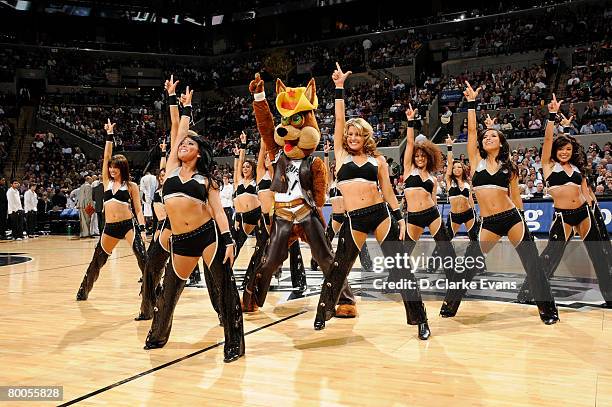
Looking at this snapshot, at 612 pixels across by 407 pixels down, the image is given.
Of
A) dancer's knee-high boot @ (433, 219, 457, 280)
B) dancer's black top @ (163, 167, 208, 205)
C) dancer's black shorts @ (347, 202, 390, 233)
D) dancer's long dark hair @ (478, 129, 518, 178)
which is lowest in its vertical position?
dancer's knee-high boot @ (433, 219, 457, 280)

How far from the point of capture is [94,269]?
21.8ft

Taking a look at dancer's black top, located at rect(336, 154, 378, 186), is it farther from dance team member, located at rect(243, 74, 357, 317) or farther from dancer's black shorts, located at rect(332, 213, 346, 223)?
dancer's black shorts, located at rect(332, 213, 346, 223)

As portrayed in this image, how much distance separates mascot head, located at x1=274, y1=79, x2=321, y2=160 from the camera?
5551 mm

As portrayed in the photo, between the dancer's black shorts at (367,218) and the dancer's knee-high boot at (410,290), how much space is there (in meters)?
0.13

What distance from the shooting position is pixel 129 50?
28.7 meters

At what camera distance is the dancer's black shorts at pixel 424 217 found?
617cm

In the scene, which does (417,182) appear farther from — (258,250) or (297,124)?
(258,250)

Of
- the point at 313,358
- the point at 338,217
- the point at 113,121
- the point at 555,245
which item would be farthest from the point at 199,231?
the point at 113,121

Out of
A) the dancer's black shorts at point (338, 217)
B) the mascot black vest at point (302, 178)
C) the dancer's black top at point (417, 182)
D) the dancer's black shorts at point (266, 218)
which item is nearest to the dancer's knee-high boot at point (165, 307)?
the mascot black vest at point (302, 178)

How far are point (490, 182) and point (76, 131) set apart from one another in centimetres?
2093

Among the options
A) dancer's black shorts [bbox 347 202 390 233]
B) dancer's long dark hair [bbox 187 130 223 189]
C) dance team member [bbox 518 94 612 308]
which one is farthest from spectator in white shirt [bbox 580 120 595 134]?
dancer's long dark hair [bbox 187 130 223 189]

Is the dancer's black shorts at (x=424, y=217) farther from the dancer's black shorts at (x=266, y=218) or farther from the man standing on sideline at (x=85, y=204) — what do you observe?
the man standing on sideline at (x=85, y=204)

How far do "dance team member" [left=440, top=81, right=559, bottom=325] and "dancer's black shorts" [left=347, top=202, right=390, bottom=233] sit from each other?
1.14 meters

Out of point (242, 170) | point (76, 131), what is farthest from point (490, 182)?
point (76, 131)
